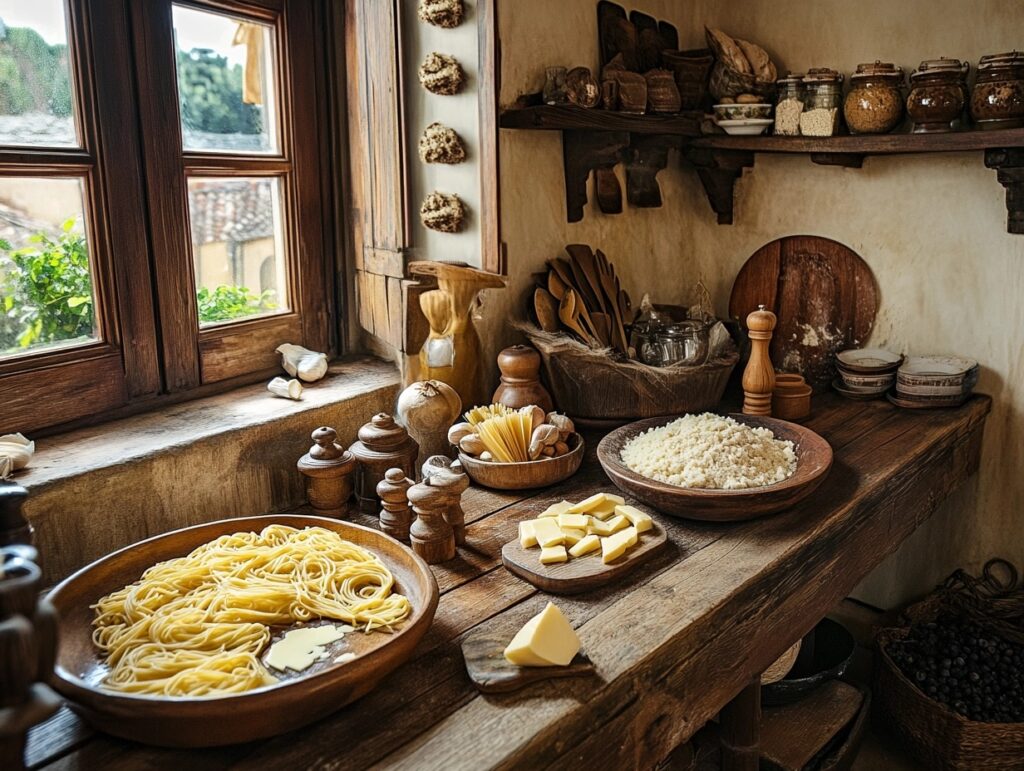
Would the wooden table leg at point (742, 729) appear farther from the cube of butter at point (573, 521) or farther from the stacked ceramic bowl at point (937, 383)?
the stacked ceramic bowl at point (937, 383)

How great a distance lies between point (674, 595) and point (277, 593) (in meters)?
0.64

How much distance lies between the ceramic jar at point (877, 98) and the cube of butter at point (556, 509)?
1.30 metres

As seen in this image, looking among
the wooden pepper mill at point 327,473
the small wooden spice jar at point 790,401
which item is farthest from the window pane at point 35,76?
the small wooden spice jar at point 790,401

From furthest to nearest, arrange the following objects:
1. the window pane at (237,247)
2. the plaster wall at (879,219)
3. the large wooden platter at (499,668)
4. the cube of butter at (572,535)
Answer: the plaster wall at (879,219) < the window pane at (237,247) < the cube of butter at (572,535) < the large wooden platter at (499,668)

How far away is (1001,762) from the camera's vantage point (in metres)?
2.13

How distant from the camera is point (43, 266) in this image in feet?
5.54

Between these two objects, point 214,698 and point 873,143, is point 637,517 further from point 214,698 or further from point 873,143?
point 873,143

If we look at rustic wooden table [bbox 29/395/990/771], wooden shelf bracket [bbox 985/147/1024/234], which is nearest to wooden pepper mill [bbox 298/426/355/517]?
rustic wooden table [bbox 29/395/990/771]

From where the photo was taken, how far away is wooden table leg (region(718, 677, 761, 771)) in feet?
5.92

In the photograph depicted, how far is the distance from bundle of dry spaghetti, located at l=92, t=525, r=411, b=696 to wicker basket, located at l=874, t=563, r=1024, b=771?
156 centimetres

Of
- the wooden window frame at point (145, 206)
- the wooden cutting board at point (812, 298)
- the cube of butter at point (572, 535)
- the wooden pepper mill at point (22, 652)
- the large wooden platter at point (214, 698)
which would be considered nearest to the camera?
the wooden pepper mill at point (22, 652)

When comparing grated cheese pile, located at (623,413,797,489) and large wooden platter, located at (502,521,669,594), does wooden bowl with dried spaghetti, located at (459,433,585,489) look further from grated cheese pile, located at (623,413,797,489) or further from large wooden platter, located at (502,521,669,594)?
large wooden platter, located at (502,521,669,594)

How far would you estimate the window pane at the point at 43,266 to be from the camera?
1635 mm

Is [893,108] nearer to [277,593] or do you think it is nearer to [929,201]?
[929,201]
